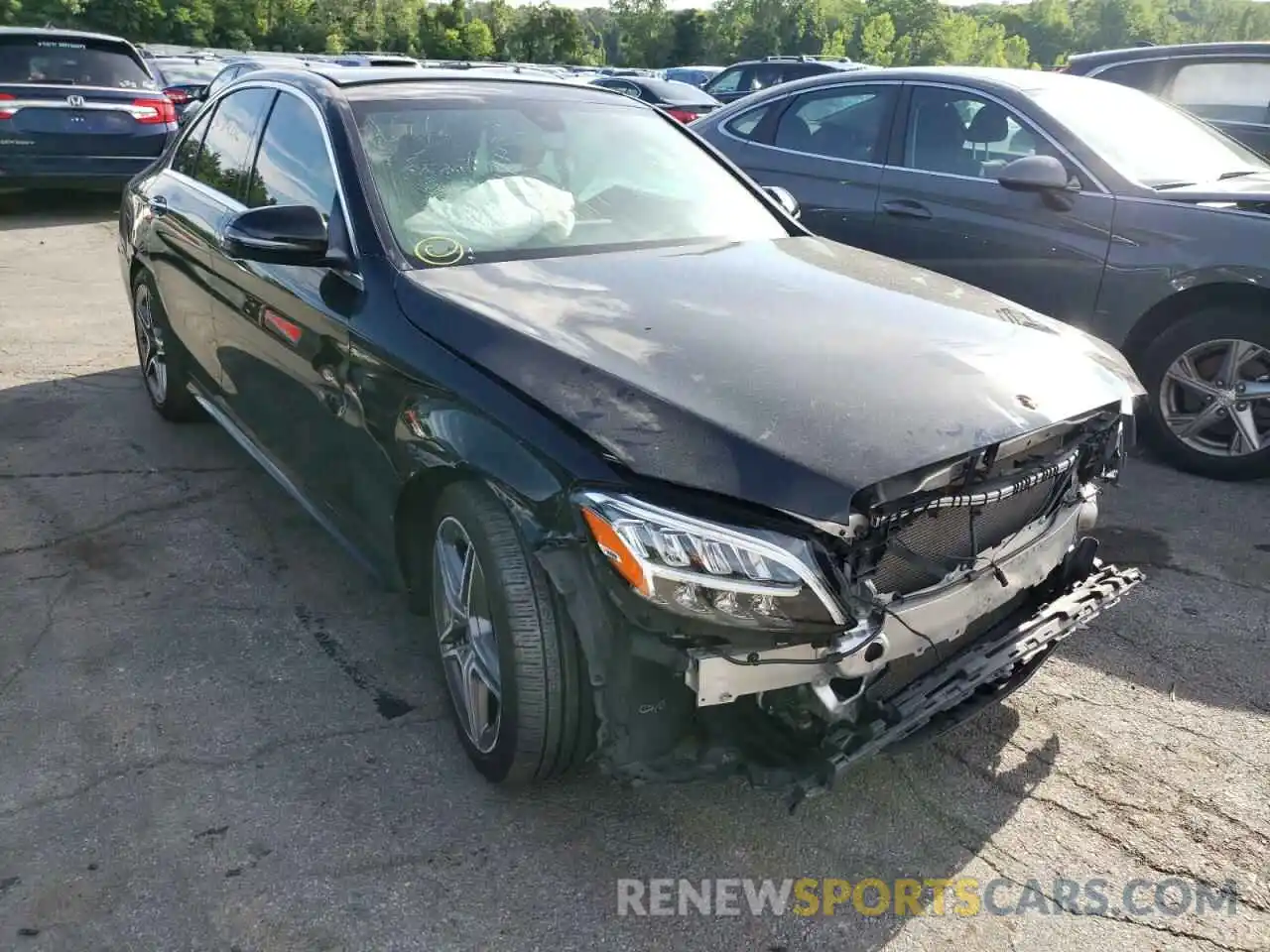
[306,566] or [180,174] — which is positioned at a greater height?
[180,174]

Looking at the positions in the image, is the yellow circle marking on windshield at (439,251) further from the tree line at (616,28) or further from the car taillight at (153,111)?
the tree line at (616,28)

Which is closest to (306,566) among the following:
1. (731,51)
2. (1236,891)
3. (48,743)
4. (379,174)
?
(48,743)

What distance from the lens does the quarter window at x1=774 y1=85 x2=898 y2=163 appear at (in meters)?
5.77

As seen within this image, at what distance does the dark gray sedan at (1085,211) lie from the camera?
15.3 ft

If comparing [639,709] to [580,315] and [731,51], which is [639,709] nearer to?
[580,315]

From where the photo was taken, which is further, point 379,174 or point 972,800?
point 379,174

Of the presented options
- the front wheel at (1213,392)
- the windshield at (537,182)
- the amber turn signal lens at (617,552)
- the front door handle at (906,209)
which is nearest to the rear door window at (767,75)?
the front door handle at (906,209)

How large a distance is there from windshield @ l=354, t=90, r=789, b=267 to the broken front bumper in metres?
1.65

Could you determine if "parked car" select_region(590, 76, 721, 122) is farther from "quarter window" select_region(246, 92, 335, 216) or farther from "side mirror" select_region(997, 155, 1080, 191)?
"quarter window" select_region(246, 92, 335, 216)

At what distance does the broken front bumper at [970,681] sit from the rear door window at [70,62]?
34.3ft

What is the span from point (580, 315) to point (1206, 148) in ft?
13.5

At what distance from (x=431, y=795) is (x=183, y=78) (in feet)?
55.6

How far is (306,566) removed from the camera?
3.92 m

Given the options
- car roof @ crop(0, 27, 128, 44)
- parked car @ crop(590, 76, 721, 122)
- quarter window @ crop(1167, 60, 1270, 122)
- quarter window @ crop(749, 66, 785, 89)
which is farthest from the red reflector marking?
quarter window @ crop(749, 66, 785, 89)
